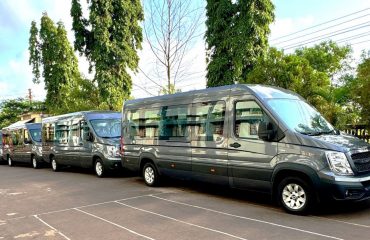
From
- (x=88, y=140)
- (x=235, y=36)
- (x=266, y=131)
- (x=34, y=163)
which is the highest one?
(x=235, y=36)

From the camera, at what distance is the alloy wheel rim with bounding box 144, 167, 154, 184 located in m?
11.1

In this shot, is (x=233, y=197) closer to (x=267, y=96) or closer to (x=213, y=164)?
(x=213, y=164)

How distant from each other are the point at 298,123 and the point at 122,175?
27.7ft

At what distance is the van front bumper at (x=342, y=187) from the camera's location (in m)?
6.67

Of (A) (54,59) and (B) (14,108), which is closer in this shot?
(A) (54,59)

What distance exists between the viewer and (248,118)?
26.9ft

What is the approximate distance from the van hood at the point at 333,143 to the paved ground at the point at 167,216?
122cm

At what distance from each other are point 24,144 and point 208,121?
52.5 feet

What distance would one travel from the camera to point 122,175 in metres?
14.5

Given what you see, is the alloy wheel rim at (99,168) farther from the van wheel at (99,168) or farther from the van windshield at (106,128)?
the van windshield at (106,128)

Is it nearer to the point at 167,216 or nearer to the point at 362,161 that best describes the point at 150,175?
the point at 167,216

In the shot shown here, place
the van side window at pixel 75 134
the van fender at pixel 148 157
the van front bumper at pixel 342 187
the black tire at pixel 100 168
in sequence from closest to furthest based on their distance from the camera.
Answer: the van front bumper at pixel 342 187
the van fender at pixel 148 157
the black tire at pixel 100 168
the van side window at pixel 75 134

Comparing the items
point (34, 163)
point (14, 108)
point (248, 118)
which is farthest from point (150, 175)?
point (14, 108)

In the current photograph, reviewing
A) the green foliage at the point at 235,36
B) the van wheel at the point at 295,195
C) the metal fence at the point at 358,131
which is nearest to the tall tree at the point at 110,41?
the green foliage at the point at 235,36
